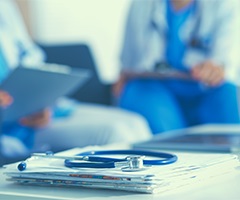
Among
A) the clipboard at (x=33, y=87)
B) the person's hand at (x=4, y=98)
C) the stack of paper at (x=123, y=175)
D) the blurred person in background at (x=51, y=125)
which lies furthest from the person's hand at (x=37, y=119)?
the stack of paper at (x=123, y=175)

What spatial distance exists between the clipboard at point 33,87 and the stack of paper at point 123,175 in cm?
93

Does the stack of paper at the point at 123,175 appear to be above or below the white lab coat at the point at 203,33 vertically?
below

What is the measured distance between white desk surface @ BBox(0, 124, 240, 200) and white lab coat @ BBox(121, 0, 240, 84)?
1.72 metres

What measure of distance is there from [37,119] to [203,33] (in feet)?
2.48

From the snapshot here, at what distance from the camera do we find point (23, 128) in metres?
2.36

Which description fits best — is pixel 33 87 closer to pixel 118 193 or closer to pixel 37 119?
pixel 37 119

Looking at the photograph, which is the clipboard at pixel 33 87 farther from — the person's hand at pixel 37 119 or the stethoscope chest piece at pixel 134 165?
the stethoscope chest piece at pixel 134 165

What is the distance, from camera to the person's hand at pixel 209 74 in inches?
100

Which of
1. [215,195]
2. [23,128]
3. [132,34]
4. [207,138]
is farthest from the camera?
[132,34]

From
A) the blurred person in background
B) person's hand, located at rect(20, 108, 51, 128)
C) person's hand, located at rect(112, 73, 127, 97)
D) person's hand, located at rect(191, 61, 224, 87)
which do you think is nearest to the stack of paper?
the blurred person in background

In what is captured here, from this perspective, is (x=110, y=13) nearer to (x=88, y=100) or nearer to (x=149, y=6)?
(x=88, y=100)

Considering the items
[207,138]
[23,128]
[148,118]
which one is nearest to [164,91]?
[148,118]

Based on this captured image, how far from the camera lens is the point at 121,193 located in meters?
0.87

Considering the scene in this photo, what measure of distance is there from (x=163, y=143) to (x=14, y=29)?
1245 mm
